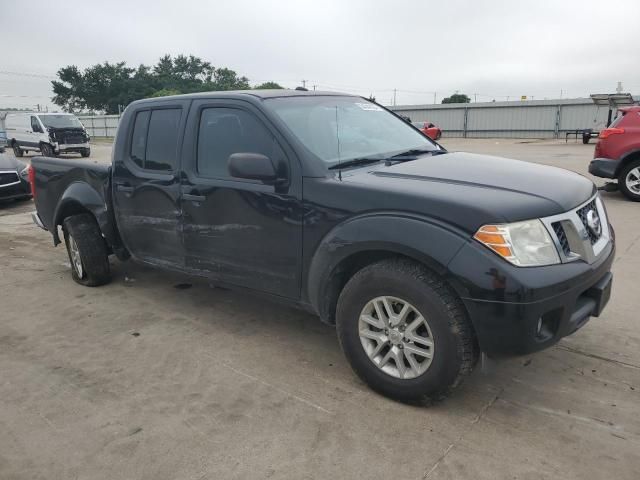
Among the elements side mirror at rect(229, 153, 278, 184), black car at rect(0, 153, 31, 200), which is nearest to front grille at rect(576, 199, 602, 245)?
side mirror at rect(229, 153, 278, 184)

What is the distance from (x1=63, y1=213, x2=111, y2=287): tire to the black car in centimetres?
611

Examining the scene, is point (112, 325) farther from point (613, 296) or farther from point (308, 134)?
point (613, 296)

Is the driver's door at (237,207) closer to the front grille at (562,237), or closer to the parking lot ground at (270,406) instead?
the parking lot ground at (270,406)

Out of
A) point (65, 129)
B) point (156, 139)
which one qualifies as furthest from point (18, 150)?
point (156, 139)

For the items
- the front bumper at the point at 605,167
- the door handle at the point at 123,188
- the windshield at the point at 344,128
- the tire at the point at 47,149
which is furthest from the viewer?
the tire at the point at 47,149

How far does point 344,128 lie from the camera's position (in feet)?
11.9

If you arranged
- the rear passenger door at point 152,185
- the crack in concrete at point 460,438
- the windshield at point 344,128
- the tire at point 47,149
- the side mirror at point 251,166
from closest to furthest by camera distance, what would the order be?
the crack in concrete at point 460,438 < the side mirror at point 251,166 < the windshield at point 344,128 < the rear passenger door at point 152,185 < the tire at point 47,149

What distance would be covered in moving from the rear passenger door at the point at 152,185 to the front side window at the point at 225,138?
9.5 inches

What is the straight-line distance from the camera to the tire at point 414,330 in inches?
102

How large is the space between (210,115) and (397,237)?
1840 millimetres

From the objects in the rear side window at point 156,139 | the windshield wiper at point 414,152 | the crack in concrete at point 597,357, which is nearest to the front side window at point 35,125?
the rear side window at point 156,139

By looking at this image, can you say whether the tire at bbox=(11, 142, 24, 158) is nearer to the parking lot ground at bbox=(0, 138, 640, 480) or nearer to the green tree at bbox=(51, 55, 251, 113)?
the parking lot ground at bbox=(0, 138, 640, 480)

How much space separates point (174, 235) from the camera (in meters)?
4.00

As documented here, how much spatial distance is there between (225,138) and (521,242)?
2.15m
